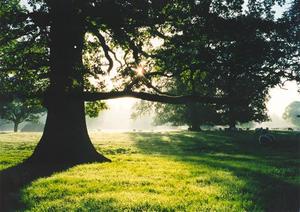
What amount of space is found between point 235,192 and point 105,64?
12172 mm

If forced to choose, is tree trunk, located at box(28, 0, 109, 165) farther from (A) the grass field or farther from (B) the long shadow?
(A) the grass field

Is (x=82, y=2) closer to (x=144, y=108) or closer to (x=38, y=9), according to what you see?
(x=38, y=9)

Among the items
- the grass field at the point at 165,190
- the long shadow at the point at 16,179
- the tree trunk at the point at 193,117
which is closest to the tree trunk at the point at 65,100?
the long shadow at the point at 16,179

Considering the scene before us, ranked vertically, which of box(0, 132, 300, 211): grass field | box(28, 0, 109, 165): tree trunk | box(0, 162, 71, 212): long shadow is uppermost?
box(28, 0, 109, 165): tree trunk

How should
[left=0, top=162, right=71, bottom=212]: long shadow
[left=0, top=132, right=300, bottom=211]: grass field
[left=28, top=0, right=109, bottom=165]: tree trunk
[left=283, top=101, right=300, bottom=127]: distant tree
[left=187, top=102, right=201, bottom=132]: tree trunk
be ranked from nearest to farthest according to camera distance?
[left=0, top=132, right=300, bottom=211]: grass field → [left=0, top=162, right=71, bottom=212]: long shadow → [left=28, top=0, right=109, bottom=165]: tree trunk → [left=187, top=102, right=201, bottom=132]: tree trunk → [left=283, top=101, right=300, bottom=127]: distant tree

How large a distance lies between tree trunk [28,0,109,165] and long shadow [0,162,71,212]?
152 cm

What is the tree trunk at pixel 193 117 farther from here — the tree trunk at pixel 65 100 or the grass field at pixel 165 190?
the grass field at pixel 165 190

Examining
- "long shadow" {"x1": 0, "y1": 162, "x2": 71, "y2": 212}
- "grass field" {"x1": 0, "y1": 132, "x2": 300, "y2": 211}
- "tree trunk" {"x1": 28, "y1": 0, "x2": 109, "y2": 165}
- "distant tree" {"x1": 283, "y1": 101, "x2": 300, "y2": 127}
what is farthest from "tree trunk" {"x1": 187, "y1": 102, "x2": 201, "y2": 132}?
"distant tree" {"x1": 283, "y1": 101, "x2": 300, "y2": 127}

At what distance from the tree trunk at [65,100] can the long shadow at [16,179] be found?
152cm

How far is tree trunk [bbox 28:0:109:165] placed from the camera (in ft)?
56.1

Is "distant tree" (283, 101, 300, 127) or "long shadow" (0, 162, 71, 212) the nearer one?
"long shadow" (0, 162, 71, 212)

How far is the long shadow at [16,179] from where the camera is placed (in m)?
9.34

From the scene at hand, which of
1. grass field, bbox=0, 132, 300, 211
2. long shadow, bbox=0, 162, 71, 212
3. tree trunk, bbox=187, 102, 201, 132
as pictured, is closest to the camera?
grass field, bbox=0, 132, 300, 211

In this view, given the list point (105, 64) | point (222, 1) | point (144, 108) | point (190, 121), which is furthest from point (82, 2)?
point (144, 108)
